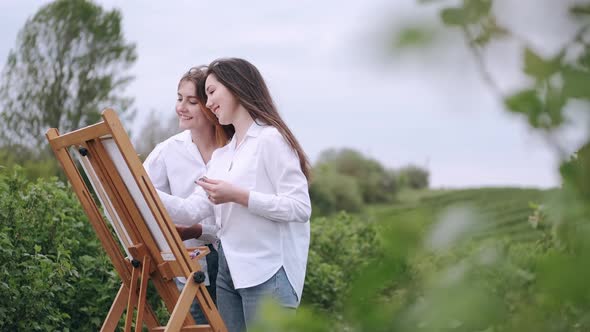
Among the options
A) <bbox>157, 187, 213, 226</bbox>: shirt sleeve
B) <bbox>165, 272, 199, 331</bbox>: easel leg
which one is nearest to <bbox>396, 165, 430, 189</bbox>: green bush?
<bbox>157, 187, 213, 226</bbox>: shirt sleeve

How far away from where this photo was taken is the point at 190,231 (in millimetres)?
3479

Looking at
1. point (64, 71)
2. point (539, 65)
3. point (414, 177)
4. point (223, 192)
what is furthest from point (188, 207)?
point (414, 177)

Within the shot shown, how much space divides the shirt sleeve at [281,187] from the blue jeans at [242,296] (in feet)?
0.74

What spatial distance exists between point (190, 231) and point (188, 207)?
17 cm

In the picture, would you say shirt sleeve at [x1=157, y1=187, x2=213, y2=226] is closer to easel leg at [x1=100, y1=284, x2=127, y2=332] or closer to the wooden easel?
the wooden easel

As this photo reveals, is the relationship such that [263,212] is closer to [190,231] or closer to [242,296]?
[242,296]

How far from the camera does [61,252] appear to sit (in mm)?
4055

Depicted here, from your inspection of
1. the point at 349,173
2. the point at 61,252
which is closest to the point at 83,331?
the point at 61,252

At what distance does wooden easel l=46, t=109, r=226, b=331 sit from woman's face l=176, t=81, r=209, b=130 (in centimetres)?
54

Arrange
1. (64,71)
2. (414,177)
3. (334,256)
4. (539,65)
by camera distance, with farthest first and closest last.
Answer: (414,177) < (64,71) < (334,256) < (539,65)

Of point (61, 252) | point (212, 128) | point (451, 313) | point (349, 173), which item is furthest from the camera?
point (349, 173)

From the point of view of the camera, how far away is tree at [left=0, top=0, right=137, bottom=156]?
23984 mm

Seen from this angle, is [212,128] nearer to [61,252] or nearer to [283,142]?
[283,142]

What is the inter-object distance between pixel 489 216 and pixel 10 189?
4.06m
